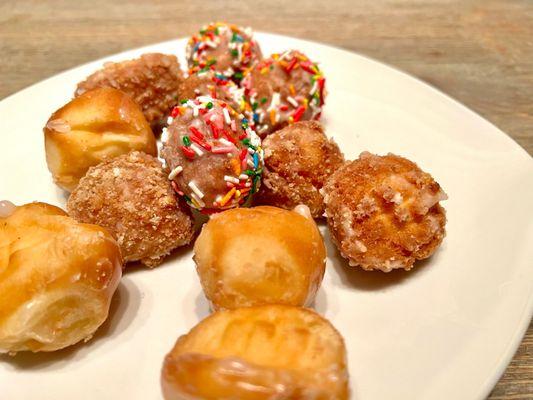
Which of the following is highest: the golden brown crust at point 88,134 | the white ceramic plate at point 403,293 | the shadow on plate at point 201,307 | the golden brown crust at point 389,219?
the golden brown crust at point 88,134

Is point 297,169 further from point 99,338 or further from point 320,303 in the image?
point 99,338

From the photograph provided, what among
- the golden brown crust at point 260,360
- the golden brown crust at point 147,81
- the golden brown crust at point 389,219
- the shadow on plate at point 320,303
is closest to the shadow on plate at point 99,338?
the golden brown crust at point 260,360

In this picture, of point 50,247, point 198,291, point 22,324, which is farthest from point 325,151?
point 22,324

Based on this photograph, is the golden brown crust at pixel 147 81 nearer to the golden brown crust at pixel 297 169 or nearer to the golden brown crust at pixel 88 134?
the golden brown crust at pixel 88 134

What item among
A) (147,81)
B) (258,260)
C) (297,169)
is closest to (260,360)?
(258,260)

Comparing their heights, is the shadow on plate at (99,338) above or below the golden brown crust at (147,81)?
below

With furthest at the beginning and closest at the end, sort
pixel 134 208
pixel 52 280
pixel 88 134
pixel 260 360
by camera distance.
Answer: pixel 88 134 < pixel 134 208 < pixel 52 280 < pixel 260 360

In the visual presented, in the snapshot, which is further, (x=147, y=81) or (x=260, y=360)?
(x=147, y=81)
